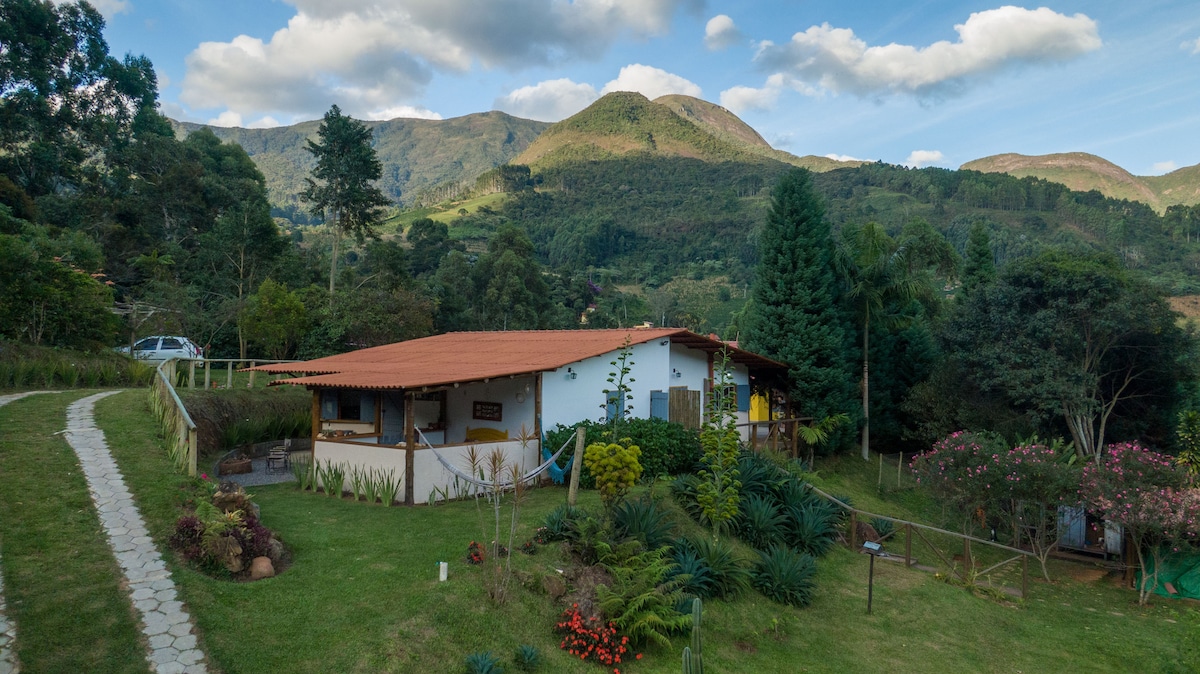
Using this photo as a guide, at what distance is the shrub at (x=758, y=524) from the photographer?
11375mm

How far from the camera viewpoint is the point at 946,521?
16.1 meters

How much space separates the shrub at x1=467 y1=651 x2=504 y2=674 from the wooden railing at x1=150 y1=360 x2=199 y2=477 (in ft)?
19.2

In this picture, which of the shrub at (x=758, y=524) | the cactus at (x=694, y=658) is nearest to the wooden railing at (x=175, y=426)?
the cactus at (x=694, y=658)

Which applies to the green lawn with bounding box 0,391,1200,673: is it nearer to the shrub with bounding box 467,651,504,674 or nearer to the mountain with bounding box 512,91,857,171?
the shrub with bounding box 467,651,504,674

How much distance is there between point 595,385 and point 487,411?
96.6 inches

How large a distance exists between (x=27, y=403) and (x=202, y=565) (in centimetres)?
983

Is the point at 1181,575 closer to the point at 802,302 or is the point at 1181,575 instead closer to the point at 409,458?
the point at 802,302

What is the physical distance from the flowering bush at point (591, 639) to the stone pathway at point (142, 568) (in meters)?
3.44

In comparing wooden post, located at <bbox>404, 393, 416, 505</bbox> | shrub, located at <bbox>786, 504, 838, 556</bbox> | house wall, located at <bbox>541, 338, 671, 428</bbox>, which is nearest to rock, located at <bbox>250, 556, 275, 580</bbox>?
wooden post, located at <bbox>404, 393, 416, 505</bbox>

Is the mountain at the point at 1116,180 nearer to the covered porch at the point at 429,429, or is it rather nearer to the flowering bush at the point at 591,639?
the covered porch at the point at 429,429

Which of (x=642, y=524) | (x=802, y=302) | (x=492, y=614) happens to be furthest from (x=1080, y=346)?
(x=492, y=614)

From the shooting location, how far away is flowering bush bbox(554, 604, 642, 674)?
22.6 ft

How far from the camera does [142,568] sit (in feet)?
21.8

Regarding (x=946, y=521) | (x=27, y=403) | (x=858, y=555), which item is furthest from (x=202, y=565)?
(x=946, y=521)
